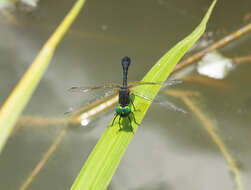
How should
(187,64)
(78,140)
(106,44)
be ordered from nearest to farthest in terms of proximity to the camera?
(78,140) → (187,64) → (106,44)

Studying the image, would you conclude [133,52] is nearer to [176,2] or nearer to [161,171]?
[176,2]

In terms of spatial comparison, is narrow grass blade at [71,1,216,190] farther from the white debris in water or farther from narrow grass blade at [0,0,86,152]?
the white debris in water

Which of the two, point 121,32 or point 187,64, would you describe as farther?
point 121,32

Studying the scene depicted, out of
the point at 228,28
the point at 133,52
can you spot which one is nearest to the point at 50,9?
the point at 133,52

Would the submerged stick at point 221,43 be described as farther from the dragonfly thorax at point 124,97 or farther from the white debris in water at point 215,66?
the dragonfly thorax at point 124,97

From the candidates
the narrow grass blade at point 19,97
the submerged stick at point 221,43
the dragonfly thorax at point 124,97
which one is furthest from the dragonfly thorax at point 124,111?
the submerged stick at point 221,43

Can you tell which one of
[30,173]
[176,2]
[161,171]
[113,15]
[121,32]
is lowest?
[30,173]
